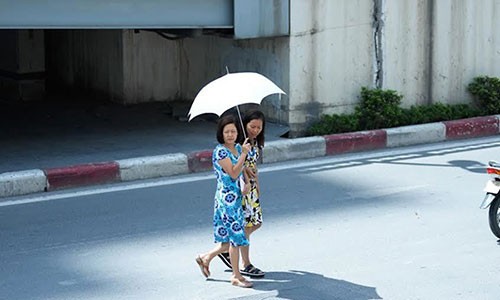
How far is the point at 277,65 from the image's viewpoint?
1306cm

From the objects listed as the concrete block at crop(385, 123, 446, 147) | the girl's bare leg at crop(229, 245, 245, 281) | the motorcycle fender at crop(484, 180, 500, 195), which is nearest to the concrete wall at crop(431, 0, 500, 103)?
the concrete block at crop(385, 123, 446, 147)

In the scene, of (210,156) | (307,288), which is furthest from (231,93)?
(210,156)

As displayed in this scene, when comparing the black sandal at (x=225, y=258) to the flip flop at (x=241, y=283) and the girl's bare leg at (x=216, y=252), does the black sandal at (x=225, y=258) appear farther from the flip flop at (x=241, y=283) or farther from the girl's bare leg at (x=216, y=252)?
the flip flop at (x=241, y=283)

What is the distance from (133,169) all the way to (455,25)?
5.42 meters

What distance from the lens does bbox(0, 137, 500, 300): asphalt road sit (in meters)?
7.37

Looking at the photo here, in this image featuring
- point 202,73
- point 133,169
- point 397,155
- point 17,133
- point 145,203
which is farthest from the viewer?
point 202,73

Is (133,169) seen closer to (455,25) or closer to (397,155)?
(397,155)

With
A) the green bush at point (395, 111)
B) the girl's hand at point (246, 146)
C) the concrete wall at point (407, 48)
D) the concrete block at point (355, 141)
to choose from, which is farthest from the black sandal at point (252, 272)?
the concrete wall at point (407, 48)

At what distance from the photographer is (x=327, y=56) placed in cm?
1309

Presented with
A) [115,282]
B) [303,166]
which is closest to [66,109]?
[303,166]

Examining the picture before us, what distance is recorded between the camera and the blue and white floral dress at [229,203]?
7301 mm

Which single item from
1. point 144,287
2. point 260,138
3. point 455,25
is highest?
point 455,25

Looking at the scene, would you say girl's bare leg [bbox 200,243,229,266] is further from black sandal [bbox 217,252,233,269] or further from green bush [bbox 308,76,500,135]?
green bush [bbox 308,76,500,135]

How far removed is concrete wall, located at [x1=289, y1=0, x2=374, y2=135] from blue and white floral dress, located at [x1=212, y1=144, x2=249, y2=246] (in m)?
5.66
